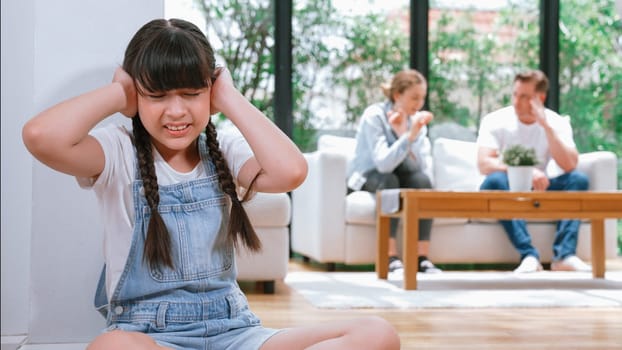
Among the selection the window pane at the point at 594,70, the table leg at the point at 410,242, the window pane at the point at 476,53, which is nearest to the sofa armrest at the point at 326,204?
the table leg at the point at 410,242

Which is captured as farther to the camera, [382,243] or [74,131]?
[382,243]

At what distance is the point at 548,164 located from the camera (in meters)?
4.82

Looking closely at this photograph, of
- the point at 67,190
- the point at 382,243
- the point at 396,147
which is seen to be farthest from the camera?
the point at 396,147

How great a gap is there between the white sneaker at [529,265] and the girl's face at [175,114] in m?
3.38

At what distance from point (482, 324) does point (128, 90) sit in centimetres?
168

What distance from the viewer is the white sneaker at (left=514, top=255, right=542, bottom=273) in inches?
181

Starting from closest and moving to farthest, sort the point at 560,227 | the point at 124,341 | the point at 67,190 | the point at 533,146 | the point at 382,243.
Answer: the point at 124,341, the point at 67,190, the point at 382,243, the point at 533,146, the point at 560,227

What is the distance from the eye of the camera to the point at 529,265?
460 cm

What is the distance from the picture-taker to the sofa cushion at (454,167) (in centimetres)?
511

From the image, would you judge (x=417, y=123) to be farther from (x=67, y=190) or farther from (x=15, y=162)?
(x=67, y=190)

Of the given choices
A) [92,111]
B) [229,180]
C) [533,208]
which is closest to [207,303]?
[229,180]

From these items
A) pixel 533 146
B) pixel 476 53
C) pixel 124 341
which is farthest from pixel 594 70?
pixel 124 341

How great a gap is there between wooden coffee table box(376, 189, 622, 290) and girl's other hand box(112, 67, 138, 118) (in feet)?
7.78

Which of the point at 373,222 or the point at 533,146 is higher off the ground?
the point at 533,146
